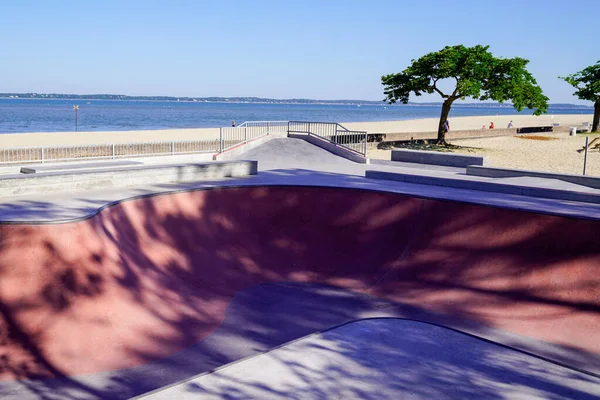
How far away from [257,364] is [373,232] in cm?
720

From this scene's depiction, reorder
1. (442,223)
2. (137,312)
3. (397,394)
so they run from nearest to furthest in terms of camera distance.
Answer: 1. (397,394)
2. (137,312)
3. (442,223)

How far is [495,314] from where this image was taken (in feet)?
35.8

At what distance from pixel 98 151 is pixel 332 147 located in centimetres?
1024

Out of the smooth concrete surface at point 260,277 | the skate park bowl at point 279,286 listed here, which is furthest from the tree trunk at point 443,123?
the skate park bowl at point 279,286

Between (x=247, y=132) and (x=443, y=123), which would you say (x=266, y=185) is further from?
(x=443, y=123)

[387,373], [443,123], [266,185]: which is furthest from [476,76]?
[387,373]

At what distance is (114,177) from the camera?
15445 millimetres

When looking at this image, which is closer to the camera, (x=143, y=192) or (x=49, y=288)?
(x=49, y=288)

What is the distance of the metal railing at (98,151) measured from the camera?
67.3ft

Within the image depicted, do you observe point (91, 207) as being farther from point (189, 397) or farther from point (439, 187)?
point (439, 187)

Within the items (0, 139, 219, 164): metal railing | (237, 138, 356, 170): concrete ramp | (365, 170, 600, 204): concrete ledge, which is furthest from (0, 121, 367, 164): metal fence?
(365, 170, 600, 204): concrete ledge

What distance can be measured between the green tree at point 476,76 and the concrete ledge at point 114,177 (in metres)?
21.5

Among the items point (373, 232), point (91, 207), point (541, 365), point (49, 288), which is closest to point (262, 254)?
point (373, 232)

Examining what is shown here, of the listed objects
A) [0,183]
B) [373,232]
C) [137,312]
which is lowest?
[137,312]
